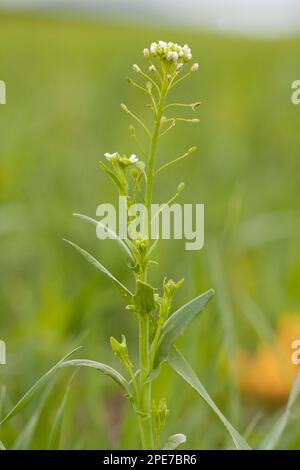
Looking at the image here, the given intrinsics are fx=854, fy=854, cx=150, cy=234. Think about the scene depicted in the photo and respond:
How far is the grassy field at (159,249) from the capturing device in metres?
1.28

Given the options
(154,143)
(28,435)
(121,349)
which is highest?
(154,143)

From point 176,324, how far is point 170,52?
0.81ft

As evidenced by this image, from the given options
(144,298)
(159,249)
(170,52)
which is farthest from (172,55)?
(159,249)

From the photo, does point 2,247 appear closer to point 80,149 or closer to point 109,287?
point 109,287

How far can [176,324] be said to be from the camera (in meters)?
0.79

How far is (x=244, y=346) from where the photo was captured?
179cm

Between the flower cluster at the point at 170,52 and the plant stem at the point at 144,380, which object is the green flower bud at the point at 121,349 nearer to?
the plant stem at the point at 144,380

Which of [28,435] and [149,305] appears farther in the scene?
[28,435]

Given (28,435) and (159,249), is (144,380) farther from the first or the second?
(159,249)

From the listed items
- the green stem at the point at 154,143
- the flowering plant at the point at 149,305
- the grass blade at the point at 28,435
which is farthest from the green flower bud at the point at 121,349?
the grass blade at the point at 28,435

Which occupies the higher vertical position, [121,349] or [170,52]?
[170,52]

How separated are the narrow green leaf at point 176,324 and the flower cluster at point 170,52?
0.21 meters
